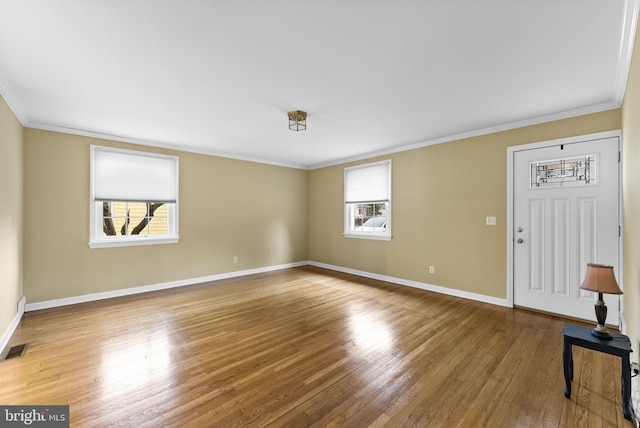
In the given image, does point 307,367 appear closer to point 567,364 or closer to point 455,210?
point 567,364

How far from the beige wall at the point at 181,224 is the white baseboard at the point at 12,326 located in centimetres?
28

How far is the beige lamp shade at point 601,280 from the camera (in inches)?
71.8

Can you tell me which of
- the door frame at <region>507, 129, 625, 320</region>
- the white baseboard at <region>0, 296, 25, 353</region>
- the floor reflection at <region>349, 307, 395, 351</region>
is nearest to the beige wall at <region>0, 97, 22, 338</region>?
the white baseboard at <region>0, 296, 25, 353</region>

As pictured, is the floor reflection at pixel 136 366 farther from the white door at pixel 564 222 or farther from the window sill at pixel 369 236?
the white door at pixel 564 222

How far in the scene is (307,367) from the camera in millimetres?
2332

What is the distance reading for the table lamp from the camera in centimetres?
183

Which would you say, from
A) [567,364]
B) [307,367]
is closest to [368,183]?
[307,367]

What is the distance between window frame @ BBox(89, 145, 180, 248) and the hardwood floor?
3.30 feet

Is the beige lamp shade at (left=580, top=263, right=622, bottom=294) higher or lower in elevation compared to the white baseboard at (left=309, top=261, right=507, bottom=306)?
higher

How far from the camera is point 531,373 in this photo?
224cm

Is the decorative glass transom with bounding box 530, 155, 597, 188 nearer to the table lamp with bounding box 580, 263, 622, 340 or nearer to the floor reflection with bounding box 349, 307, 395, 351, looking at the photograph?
the table lamp with bounding box 580, 263, 622, 340

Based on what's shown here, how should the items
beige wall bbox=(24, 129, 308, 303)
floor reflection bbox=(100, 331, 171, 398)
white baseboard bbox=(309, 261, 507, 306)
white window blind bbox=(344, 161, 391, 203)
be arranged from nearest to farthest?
floor reflection bbox=(100, 331, 171, 398) < beige wall bbox=(24, 129, 308, 303) < white baseboard bbox=(309, 261, 507, 306) < white window blind bbox=(344, 161, 391, 203)

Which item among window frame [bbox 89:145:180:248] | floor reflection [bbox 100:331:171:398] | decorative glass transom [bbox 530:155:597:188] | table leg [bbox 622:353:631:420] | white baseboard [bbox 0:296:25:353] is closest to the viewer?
table leg [bbox 622:353:631:420]

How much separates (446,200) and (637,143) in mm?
2588
